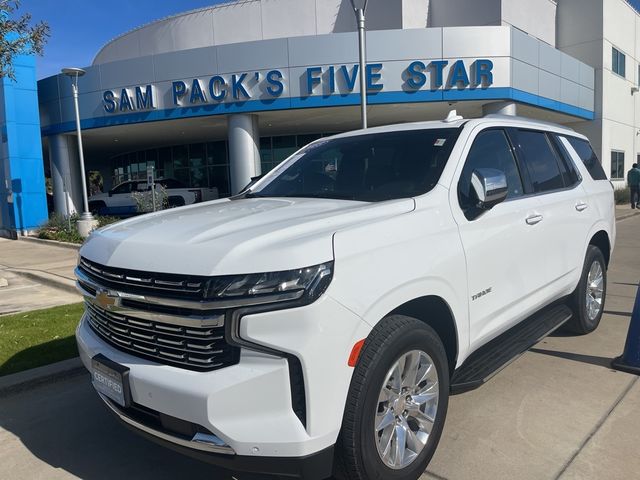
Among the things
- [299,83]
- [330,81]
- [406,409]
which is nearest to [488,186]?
[406,409]

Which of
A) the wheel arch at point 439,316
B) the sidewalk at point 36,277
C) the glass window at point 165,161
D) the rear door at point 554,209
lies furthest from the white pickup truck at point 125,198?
the wheel arch at point 439,316

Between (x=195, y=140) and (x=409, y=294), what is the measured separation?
1044 inches

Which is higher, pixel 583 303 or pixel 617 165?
pixel 617 165

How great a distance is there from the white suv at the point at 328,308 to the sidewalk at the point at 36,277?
18.5 feet

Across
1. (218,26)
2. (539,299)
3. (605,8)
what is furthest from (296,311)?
(605,8)

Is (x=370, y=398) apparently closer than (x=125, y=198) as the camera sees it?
Yes

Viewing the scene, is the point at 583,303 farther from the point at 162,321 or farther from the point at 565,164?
the point at 162,321

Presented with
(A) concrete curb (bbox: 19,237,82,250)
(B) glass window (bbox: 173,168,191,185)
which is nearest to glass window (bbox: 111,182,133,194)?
(A) concrete curb (bbox: 19,237,82,250)

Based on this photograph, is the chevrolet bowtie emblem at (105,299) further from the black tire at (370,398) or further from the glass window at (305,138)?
the glass window at (305,138)

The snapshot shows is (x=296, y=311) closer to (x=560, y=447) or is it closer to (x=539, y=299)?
(x=560, y=447)

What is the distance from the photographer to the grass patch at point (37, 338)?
190 inches

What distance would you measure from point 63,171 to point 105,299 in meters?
23.1

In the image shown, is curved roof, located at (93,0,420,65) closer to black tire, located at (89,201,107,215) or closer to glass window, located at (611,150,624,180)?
black tire, located at (89,201,107,215)

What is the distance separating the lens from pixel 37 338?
17.9ft
